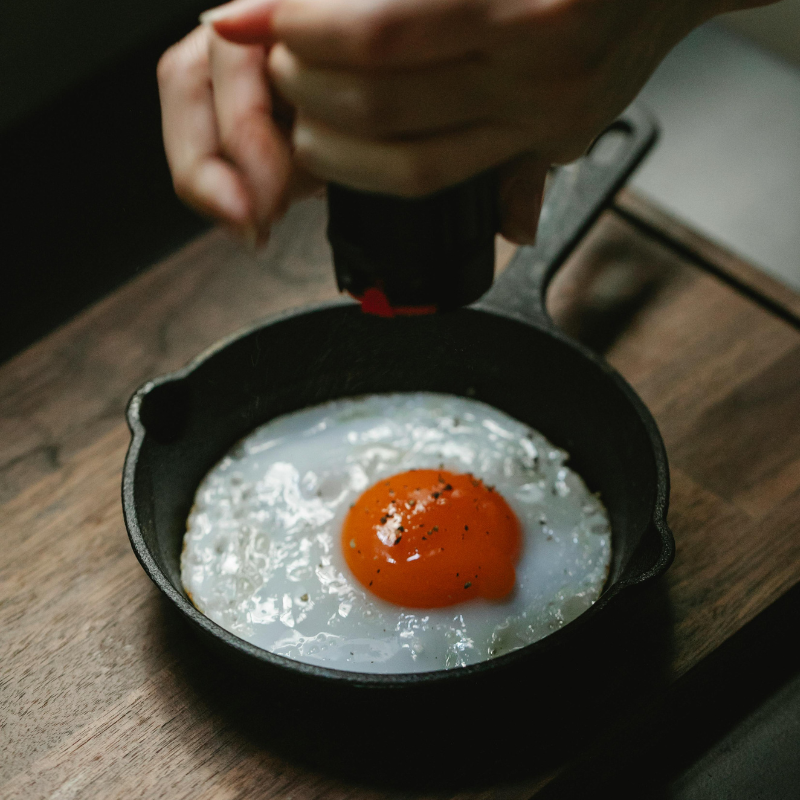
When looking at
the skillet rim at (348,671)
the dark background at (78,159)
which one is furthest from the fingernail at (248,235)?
the dark background at (78,159)

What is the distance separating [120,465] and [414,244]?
2.91 ft

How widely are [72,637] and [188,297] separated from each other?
77 centimetres

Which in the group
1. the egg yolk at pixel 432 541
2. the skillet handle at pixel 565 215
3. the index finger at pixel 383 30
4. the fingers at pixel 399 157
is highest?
the index finger at pixel 383 30

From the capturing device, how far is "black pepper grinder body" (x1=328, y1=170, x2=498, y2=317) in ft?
2.81

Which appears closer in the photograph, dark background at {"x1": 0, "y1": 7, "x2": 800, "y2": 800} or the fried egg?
the fried egg

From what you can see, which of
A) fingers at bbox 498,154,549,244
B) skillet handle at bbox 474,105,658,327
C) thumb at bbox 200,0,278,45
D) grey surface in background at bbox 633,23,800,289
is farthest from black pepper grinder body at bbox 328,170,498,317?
grey surface in background at bbox 633,23,800,289

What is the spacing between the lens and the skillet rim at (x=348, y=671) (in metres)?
0.98

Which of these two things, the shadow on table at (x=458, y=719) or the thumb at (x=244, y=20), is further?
the shadow on table at (x=458, y=719)

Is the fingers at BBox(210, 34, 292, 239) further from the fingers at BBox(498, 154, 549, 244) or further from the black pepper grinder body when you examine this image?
the fingers at BBox(498, 154, 549, 244)

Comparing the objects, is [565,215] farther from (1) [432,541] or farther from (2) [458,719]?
(2) [458,719]

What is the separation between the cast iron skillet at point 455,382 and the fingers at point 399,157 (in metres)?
0.58

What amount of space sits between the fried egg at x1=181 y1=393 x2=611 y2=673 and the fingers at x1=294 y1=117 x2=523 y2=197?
672mm

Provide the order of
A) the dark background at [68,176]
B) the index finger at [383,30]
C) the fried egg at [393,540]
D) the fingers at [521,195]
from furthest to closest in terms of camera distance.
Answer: the dark background at [68,176] < the fried egg at [393,540] < the fingers at [521,195] < the index finger at [383,30]

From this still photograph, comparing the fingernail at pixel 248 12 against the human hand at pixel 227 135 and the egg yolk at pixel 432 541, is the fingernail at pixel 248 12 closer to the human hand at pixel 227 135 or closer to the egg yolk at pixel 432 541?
the human hand at pixel 227 135
